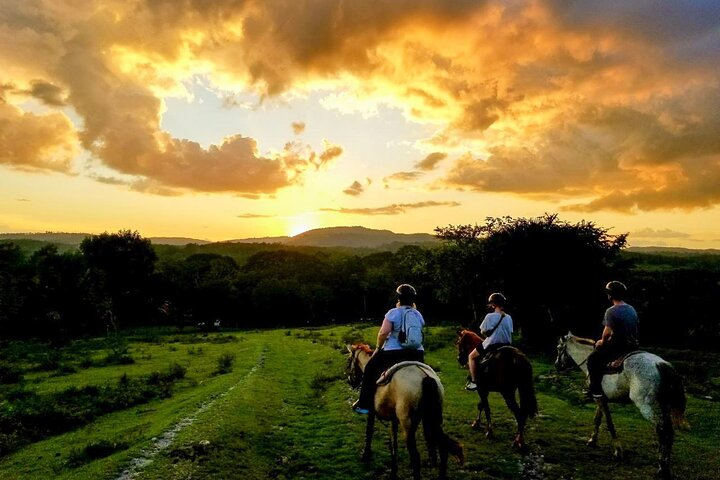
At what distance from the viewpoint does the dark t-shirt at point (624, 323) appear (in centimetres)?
1234

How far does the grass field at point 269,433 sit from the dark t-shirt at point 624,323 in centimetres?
330

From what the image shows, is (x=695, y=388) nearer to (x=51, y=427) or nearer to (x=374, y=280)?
(x=51, y=427)

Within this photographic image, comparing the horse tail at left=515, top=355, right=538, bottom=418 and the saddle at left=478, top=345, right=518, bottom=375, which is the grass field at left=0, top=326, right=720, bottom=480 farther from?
the saddle at left=478, top=345, right=518, bottom=375

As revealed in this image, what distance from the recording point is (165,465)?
11.8 metres

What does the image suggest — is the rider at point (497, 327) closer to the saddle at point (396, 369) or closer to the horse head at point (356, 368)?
the horse head at point (356, 368)

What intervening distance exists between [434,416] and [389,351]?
2036 millimetres

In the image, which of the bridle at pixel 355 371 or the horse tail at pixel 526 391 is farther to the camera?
the bridle at pixel 355 371

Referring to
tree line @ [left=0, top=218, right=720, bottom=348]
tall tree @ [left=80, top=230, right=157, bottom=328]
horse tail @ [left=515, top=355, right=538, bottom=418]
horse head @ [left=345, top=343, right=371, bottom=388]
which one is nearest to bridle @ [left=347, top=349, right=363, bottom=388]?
horse head @ [left=345, top=343, right=371, bottom=388]

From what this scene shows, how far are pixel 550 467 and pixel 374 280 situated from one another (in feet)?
311

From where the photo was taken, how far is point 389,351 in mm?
11516

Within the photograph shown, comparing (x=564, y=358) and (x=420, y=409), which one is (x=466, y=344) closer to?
(x=564, y=358)

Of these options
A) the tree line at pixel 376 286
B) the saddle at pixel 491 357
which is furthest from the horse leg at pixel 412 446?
the tree line at pixel 376 286

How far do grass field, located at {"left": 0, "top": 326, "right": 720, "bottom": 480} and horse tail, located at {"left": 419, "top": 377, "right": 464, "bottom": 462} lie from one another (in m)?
1.64

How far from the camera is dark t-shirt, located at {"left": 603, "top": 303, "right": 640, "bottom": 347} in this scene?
12.3 meters
